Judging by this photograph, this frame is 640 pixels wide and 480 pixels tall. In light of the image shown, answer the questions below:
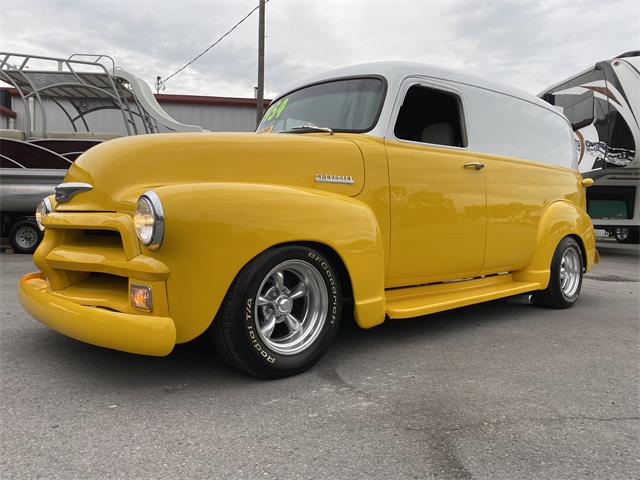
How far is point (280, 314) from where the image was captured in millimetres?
2975

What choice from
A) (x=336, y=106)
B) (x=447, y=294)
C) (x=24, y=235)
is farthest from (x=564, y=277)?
(x=24, y=235)

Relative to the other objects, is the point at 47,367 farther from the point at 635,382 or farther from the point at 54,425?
the point at 635,382

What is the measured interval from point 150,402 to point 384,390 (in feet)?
3.99

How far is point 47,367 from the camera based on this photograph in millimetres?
2996

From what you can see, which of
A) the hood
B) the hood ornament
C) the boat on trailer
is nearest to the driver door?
the hood

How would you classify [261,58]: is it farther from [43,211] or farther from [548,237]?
[43,211]

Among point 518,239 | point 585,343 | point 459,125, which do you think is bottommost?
point 585,343

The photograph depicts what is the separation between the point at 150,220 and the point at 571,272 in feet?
14.8

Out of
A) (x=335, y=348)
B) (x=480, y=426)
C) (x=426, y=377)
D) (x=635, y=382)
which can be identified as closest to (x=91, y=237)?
(x=335, y=348)

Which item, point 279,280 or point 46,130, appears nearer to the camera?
point 279,280

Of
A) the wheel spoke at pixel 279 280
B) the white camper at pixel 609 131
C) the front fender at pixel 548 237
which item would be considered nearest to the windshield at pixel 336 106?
the wheel spoke at pixel 279 280

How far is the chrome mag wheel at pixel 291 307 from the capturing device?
2.92m

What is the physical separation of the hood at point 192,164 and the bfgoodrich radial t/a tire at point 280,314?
1.71 feet

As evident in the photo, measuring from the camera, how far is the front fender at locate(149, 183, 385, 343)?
2.51 m
